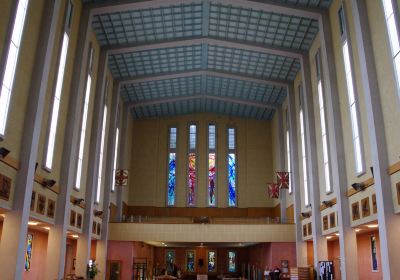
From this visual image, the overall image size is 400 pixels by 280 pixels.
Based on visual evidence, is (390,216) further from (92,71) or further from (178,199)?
(178,199)

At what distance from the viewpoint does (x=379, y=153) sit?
17797mm

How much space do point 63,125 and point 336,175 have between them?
15412 mm

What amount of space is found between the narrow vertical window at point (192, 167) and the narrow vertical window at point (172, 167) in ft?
5.31

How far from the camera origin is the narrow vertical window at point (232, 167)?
1746 inches

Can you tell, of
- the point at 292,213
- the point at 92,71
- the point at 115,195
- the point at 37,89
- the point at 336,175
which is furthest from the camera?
the point at 115,195

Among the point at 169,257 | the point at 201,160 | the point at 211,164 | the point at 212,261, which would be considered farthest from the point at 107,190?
the point at 212,261

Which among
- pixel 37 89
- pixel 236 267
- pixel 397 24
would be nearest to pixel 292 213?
pixel 236 267

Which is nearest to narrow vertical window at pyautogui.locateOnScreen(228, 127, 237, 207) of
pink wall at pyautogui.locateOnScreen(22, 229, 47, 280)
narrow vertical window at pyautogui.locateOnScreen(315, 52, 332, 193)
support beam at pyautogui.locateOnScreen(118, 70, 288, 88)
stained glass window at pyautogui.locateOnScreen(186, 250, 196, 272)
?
stained glass window at pyautogui.locateOnScreen(186, 250, 196, 272)

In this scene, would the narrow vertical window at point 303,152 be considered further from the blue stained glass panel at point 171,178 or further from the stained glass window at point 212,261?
the stained glass window at point 212,261

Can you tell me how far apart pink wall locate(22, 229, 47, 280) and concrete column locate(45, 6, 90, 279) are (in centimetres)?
383

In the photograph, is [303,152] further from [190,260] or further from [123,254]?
[190,260]

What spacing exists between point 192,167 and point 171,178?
8.22 ft

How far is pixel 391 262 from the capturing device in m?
16.6

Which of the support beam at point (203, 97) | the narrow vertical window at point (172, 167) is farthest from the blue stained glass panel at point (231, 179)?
the support beam at point (203, 97)
